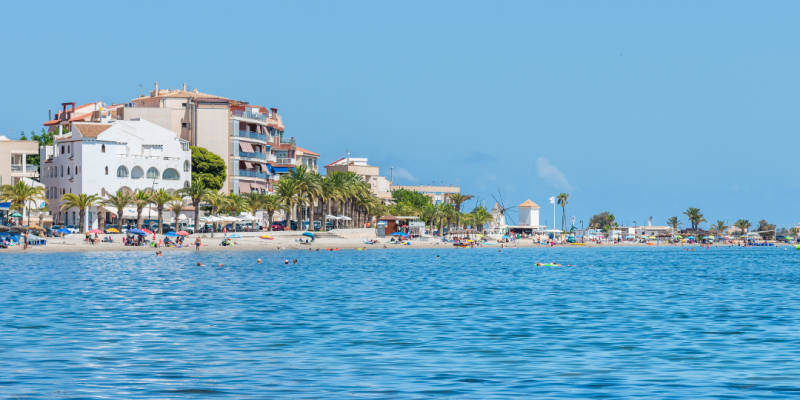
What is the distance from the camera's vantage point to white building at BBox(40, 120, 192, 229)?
10462 centimetres

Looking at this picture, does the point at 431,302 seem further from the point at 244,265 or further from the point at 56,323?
the point at 244,265

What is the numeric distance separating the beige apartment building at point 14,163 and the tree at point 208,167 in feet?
68.0

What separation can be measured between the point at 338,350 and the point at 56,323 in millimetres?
10520

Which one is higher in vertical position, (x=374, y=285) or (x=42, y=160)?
(x=42, y=160)

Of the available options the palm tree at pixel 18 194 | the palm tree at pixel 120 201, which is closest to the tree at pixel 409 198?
the palm tree at pixel 120 201

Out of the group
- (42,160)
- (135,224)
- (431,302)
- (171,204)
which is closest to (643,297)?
(431,302)

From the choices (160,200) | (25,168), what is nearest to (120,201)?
(160,200)

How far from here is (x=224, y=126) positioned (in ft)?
407

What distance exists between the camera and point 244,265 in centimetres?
6506

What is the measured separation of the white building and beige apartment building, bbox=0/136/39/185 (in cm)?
221

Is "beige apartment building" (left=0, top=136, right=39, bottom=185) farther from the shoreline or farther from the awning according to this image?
the shoreline

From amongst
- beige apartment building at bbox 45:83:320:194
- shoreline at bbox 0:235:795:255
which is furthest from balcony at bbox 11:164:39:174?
shoreline at bbox 0:235:795:255

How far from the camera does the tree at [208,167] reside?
11606cm

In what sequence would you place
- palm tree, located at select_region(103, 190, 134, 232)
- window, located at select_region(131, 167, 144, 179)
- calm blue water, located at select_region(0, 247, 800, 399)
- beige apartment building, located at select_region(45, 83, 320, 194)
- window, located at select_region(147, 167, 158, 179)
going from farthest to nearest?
1. beige apartment building, located at select_region(45, 83, 320, 194)
2. window, located at select_region(147, 167, 158, 179)
3. window, located at select_region(131, 167, 144, 179)
4. palm tree, located at select_region(103, 190, 134, 232)
5. calm blue water, located at select_region(0, 247, 800, 399)
